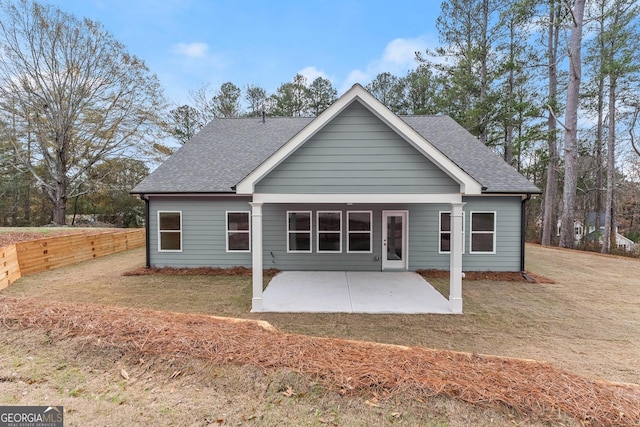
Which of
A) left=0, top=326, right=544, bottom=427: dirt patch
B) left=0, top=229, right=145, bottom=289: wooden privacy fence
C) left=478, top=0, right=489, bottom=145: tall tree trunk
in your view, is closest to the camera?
left=0, top=326, right=544, bottom=427: dirt patch

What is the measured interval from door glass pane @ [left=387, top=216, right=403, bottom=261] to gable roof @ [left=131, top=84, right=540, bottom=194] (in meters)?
2.51

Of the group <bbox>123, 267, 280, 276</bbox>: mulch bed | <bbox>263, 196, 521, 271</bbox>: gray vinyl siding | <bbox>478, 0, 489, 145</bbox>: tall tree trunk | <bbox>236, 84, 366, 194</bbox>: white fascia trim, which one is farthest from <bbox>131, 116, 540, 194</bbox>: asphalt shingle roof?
<bbox>478, 0, 489, 145</bbox>: tall tree trunk

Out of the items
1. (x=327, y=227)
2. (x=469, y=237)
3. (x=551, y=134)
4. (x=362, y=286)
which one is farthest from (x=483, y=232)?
(x=551, y=134)

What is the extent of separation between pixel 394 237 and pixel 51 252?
37.1 ft

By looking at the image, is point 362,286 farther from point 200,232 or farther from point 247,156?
point 247,156

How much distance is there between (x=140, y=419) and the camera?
2.06 meters

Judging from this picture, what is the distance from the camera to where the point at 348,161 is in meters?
5.86

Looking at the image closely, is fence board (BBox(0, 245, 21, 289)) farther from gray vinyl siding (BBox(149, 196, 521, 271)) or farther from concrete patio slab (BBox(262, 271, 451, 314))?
concrete patio slab (BBox(262, 271, 451, 314))

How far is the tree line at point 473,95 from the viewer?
14.4 m

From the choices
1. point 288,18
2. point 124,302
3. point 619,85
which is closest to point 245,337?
point 124,302

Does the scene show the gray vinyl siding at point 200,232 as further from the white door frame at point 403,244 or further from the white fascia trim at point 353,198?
the white door frame at point 403,244

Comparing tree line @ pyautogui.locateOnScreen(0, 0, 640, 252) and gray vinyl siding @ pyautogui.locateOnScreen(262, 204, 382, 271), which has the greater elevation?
tree line @ pyautogui.locateOnScreen(0, 0, 640, 252)

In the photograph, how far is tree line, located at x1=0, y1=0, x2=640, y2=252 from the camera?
1441cm

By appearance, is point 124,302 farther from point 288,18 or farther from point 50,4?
point 50,4
